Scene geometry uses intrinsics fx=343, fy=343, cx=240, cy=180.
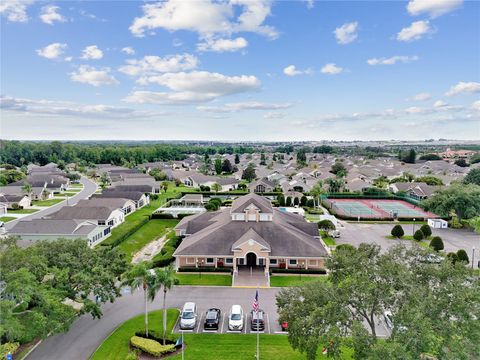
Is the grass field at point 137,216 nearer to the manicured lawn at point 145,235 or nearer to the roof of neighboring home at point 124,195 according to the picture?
the manicured lawn at point 145,235

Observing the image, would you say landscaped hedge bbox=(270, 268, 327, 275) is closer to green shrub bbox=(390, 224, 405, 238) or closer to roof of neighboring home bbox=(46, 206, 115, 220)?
green shrub bbox=(390, 224, 405, 238)

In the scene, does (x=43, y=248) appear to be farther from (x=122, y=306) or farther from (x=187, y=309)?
(x=187, y=309)

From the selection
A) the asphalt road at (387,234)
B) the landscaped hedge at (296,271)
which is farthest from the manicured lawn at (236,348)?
the asphalt road at (387,234)

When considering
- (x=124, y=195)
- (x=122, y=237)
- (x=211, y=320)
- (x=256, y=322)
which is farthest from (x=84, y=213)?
(x=256, y=322)

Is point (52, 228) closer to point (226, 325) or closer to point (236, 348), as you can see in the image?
point (226, 325)

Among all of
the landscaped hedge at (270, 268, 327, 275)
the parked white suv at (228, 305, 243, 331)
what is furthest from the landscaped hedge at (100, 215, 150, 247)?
the parked white suv at (228, 305, 243, 331)
